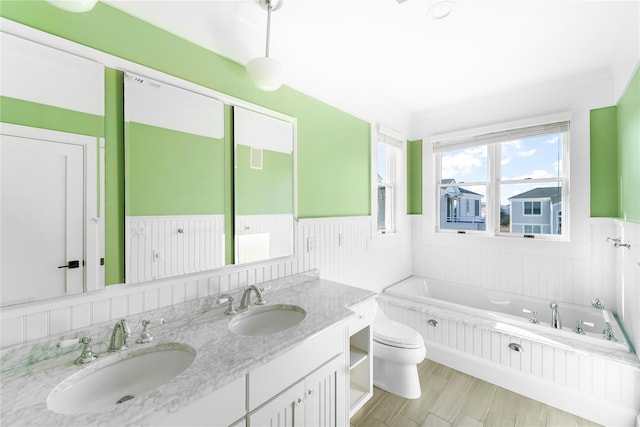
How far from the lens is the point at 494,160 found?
2943 millimetres

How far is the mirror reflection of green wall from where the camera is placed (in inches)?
47.4

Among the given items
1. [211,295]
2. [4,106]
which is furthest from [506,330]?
[4,106]

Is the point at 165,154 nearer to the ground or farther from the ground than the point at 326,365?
farther from the ground

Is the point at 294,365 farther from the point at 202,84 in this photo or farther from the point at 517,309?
the point at 517,309

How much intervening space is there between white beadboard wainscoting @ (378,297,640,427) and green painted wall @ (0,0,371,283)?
4.36 feet

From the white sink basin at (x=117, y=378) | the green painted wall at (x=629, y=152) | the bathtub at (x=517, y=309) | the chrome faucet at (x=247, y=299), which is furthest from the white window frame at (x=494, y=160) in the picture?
the white sink basin at (x=117, y=378)

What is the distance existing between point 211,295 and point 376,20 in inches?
76.5

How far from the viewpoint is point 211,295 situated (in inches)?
57.2

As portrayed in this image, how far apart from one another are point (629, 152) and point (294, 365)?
8.55 ft

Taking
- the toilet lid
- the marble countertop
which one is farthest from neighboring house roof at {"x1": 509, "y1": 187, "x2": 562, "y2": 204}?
the marble countertop

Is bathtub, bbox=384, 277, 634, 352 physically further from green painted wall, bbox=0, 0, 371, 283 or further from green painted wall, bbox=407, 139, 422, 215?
green painted wall, bbox=0, 0, 371, 283

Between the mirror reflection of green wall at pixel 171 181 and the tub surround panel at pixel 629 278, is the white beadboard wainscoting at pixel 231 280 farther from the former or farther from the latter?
the tub surround panel at pixel 629 278

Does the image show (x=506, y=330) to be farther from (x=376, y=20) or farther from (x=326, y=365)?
(x=376, y=20)

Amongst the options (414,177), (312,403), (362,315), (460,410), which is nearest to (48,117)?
(312,403)
